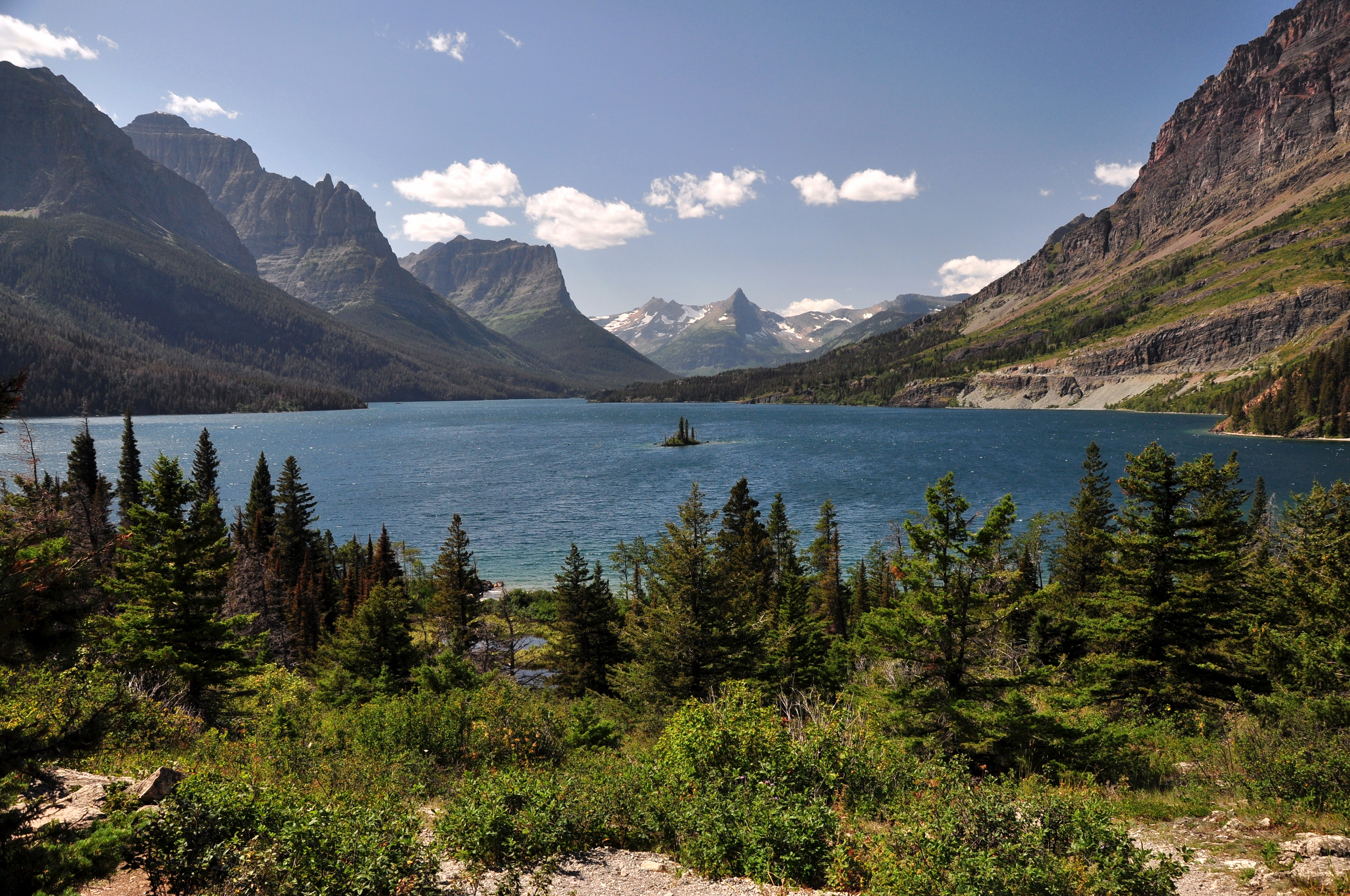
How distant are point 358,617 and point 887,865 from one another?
109 ft

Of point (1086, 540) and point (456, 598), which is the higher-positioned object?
point (1086, 540)

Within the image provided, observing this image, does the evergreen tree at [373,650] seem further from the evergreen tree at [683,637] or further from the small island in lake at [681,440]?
the small island in lake at [681,440]

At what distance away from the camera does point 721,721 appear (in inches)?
590

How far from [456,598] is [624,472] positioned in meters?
81.7

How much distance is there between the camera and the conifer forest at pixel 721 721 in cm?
956

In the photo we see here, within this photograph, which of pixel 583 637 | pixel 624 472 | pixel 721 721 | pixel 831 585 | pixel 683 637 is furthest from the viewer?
pixel 624 472

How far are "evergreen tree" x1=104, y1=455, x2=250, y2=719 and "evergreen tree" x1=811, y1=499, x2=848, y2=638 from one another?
129 ft

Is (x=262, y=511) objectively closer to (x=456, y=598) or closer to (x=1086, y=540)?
(x=456, y=598)

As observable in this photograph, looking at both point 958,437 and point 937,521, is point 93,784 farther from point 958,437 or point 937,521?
point 958,437

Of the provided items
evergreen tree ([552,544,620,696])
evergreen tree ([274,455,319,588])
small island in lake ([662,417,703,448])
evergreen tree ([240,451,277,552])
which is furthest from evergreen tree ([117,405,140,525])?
small island in lake ([662,417,703,448])

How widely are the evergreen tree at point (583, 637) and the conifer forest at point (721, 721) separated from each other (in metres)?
0.16

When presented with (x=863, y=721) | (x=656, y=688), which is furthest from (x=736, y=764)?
(x=656, y=688)

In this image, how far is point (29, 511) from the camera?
2900 cm

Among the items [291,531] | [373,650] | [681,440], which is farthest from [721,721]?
[681,440]
